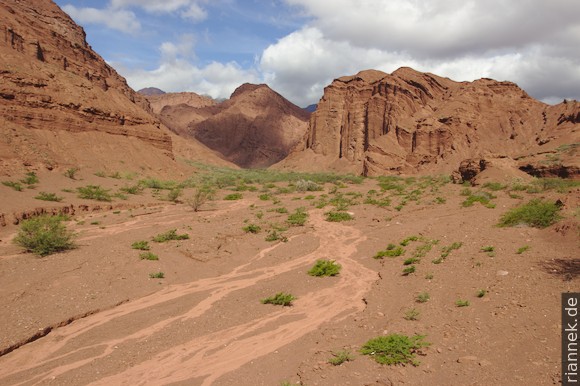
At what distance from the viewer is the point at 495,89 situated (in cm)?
6638

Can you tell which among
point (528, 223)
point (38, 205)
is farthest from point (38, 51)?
point (528, 223)

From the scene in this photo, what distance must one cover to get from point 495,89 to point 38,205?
71.6 m

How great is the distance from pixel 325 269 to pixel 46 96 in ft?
123

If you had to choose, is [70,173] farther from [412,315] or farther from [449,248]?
[412,315]

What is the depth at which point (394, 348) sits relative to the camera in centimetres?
621

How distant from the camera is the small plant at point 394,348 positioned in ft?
19.6

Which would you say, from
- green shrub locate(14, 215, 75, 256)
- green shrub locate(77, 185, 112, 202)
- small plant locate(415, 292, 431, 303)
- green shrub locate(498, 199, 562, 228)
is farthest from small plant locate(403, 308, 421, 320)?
green shrub locate(77, 185, 112, 202)

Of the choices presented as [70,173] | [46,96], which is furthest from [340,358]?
[46,96]

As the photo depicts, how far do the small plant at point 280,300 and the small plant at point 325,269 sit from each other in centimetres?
223

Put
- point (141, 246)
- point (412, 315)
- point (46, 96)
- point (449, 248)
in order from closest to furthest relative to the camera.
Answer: point (412, 315), point (449, 248), point (141, 246), point (46, 96)

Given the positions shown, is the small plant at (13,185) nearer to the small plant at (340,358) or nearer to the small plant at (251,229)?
the small plant at (251,229)

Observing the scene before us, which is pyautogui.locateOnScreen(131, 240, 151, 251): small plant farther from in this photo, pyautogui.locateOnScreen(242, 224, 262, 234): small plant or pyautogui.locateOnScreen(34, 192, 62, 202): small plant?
pyautogui.locateOnScreen(34, 192, 62, 202): small plant

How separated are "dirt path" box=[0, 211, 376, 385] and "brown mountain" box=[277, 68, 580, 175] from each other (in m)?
48.7

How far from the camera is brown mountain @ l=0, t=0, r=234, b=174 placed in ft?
105
